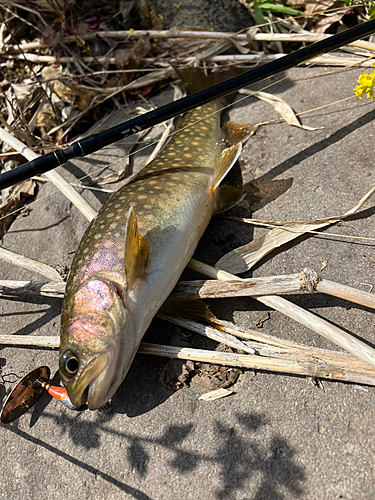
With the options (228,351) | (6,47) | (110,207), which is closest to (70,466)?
(228,351)

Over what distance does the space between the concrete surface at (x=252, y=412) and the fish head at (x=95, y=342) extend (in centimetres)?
44

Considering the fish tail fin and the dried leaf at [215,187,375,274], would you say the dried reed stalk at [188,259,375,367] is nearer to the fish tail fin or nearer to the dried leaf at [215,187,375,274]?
the dried leaf at [215,187,375,274]

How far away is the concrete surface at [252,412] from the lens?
7.54 feet

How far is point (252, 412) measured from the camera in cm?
254

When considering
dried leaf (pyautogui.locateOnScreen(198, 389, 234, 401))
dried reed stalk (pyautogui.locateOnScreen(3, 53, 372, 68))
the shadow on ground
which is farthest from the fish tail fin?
the shadow on ground

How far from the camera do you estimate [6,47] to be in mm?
5645

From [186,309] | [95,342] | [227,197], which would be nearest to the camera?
[95,342]

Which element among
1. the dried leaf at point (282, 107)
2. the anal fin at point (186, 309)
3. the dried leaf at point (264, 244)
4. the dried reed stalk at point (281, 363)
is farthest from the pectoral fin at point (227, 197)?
the dried reed stalk at point (281, 363)

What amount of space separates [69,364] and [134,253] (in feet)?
2.62

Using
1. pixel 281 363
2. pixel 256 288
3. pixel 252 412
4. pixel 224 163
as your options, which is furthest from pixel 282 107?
pixel 252 412

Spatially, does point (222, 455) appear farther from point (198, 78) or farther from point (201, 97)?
point (198, 78)

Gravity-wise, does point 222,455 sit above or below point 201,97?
below

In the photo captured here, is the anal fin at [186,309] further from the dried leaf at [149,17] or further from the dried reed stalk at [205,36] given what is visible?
the dried leaf at [149,17]

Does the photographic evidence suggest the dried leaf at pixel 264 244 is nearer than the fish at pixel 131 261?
No
